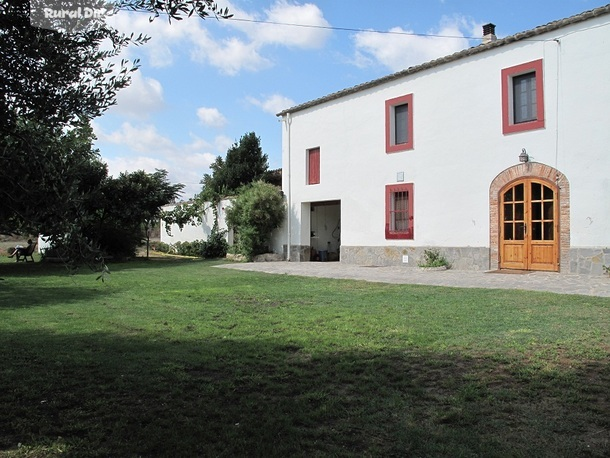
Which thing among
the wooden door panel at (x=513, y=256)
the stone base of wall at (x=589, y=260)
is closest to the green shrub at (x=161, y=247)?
the wooden door panel at (x=513, y=256)

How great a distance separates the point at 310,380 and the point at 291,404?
0.53 metres

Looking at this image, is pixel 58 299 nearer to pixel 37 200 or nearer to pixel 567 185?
pixel 37 200

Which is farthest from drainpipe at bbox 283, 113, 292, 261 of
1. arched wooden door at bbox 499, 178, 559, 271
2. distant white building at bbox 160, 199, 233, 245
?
arched wooden door at bbox 499, 178, 559, 271

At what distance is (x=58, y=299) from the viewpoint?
8.60 m

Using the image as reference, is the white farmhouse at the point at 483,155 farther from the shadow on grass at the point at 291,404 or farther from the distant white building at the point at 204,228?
the shadow on grass at the point at 291,404

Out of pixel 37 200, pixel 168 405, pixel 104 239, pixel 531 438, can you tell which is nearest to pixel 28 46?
pixel 37 200

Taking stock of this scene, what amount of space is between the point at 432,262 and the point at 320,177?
616 cm

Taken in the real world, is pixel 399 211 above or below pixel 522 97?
below

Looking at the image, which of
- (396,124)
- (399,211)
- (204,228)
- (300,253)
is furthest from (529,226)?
(204,228)

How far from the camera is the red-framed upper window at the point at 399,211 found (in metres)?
15.4

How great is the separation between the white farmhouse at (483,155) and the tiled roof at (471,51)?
0.13ft

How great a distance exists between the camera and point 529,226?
12.6 meters

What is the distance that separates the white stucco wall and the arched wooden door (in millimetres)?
524

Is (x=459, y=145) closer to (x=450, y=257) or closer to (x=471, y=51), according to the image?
(x=471, y=51)
